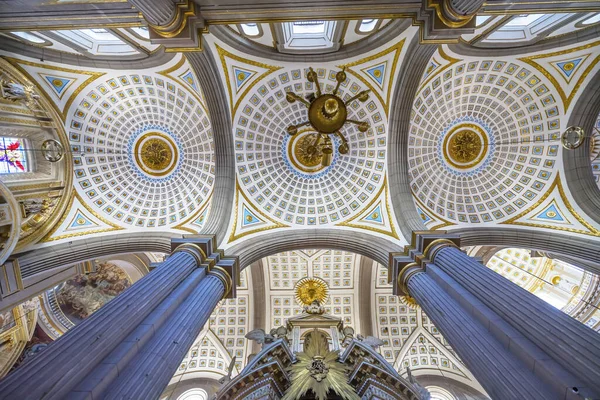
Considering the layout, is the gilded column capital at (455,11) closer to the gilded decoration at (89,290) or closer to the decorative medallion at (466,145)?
the decorative medallion at (466,145)

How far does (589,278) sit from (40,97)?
84.1 ft

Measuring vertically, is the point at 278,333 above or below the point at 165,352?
below

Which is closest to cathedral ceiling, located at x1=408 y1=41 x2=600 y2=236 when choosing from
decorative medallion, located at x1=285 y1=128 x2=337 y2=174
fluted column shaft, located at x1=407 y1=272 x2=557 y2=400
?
decorative medallion, located at x1=285 y1=128 x2=337 y2=174

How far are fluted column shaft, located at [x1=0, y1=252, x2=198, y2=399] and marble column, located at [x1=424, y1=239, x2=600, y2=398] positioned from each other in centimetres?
759

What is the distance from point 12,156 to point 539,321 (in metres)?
16.0

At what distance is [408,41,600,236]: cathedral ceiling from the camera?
10.4m

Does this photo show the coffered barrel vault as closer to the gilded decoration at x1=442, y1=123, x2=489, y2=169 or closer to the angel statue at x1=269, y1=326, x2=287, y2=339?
the gilded decoration at x1=442, y1=123, x2=489, y2=169

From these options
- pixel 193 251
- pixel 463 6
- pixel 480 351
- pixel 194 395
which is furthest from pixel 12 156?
pixel 480 351

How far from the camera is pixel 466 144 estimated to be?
40.0ft

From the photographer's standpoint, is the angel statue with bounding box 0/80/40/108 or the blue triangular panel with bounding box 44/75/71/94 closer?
the angel statue with bounding box 0/80/40/108

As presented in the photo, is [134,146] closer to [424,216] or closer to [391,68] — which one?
[391,68]

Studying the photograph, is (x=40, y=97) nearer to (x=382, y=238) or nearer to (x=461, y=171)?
(x=382, y=238)

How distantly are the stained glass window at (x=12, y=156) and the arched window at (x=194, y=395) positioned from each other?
12.2 meters

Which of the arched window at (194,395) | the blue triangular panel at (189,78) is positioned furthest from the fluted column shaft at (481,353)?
the arched window at (194,395)
